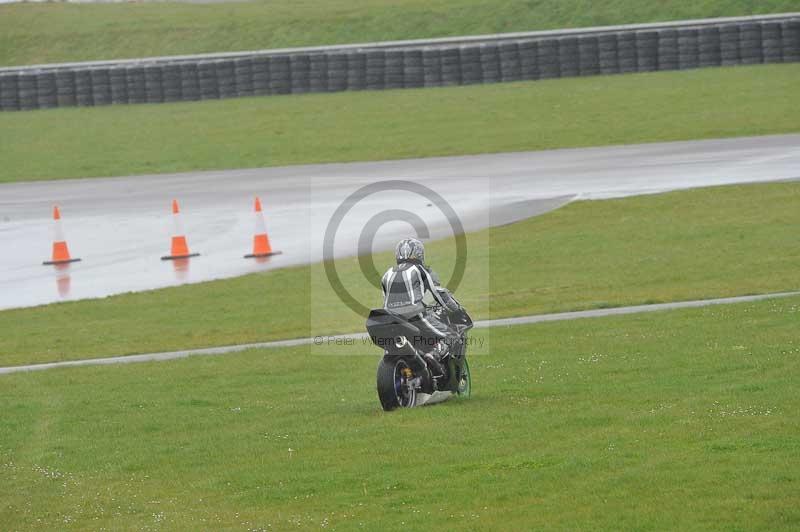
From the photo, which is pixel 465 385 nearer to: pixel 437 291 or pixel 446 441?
pixel 437 291

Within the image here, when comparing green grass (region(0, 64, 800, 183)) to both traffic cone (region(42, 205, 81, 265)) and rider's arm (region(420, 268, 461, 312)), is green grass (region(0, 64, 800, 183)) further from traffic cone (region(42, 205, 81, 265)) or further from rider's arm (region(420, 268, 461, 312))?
rider's arm (region(420, 268, 461, 312))

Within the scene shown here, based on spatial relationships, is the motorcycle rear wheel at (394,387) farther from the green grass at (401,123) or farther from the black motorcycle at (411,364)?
the green grass at (401,123)

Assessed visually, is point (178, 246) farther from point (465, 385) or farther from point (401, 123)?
point (401, 123)

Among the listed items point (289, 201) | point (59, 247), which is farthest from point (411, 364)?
point (289, 201)

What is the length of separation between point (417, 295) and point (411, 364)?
2.08ft

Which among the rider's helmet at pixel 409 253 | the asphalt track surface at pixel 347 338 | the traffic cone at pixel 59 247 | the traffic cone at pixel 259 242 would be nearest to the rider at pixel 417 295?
the rider's helmet at pixel 409 253

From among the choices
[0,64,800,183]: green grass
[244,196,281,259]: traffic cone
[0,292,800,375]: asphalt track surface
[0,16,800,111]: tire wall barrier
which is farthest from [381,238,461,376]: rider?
[0,16,800,111]: tire wall barrier

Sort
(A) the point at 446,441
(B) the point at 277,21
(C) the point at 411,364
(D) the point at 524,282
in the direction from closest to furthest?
(A) the point at 446,441, (C) the point at 411,364, (D) the point at 524,282, (B) the point at 277,21

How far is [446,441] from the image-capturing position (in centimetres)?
1091

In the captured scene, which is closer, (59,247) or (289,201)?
(59,247)

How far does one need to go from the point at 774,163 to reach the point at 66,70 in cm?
2505

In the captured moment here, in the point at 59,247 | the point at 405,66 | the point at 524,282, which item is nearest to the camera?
the point at 524,282

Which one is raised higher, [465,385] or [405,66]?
[405,66]

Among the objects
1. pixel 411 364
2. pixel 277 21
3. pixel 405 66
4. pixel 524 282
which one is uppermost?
pixel 277 21
